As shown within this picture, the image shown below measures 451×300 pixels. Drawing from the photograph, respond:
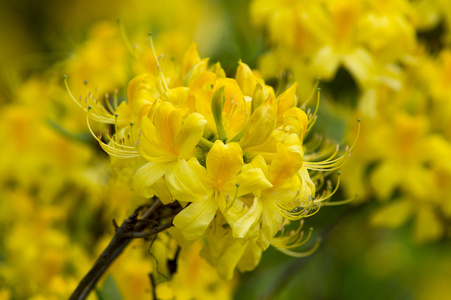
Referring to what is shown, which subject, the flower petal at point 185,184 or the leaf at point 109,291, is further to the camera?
the leaf at point 109,291

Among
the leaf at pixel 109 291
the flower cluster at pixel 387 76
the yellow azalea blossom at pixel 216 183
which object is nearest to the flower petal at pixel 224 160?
the yellow azalea blossom at pixel 216 183

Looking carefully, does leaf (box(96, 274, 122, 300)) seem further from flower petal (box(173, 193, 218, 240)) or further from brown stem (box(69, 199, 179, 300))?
flower petal (box(173, 193, 218, 240))

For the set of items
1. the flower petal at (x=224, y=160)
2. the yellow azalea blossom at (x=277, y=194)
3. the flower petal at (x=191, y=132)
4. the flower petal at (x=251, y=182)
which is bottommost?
the yellow azalea blossom at (x=277, y=194)

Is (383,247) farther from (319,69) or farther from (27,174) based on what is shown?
(27,174)

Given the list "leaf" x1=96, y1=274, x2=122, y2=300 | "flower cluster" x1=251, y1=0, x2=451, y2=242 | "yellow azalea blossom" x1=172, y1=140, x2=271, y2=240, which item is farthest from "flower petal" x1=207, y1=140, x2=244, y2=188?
"flower cluster" x1=251, y1=0, x2=451, y2=242

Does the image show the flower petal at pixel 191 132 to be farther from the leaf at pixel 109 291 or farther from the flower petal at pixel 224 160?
the leaf at pixel 109 291

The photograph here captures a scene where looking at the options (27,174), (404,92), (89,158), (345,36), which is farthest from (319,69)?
(27,174)

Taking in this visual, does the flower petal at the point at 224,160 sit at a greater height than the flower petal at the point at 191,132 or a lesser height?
lesser

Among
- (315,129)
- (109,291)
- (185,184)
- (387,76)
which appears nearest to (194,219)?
(185,184)
